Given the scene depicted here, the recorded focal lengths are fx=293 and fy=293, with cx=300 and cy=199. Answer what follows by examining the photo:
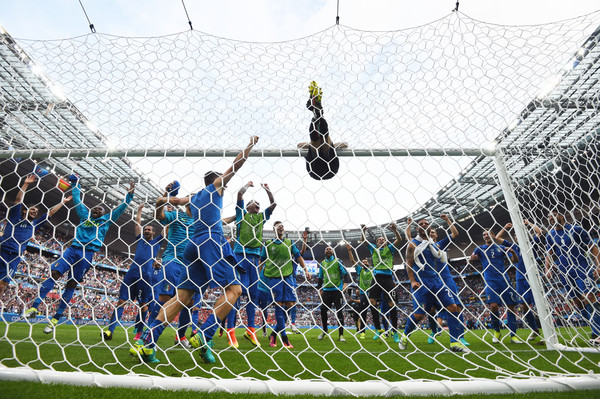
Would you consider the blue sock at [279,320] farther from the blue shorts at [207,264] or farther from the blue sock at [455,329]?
the blue sock at [455,329]

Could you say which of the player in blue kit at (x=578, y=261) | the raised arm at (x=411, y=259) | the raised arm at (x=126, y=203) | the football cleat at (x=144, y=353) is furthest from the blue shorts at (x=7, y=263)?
the player in blue kit at (x=578, y=261)

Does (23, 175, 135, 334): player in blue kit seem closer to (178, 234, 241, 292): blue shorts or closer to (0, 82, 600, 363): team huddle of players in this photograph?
(0, 82, 600, 363): team huddle of players

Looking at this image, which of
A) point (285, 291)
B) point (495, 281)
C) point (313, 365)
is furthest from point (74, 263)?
point (495, 281)

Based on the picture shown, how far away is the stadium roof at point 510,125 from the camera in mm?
3523

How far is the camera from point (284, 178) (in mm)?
2953

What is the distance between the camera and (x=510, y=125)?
370cm

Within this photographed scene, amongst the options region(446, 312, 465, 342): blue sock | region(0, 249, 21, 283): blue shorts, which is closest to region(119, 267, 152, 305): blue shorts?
region(0, 249, 21, 283): blue shorts

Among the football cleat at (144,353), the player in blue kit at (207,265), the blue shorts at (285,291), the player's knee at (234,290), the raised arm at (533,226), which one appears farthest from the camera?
the blue shorts at (285,291)

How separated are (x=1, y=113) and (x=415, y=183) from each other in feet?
17.1

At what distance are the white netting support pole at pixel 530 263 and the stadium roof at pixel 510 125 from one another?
0.81 feet

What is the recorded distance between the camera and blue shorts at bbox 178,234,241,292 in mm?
2672

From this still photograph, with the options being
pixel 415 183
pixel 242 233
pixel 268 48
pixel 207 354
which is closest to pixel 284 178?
pixel 415 183

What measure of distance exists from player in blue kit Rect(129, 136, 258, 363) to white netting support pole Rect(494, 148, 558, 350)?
104 inches

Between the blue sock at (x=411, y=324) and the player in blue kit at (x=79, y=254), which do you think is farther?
the player in blue kit at (x=79, y=254)
